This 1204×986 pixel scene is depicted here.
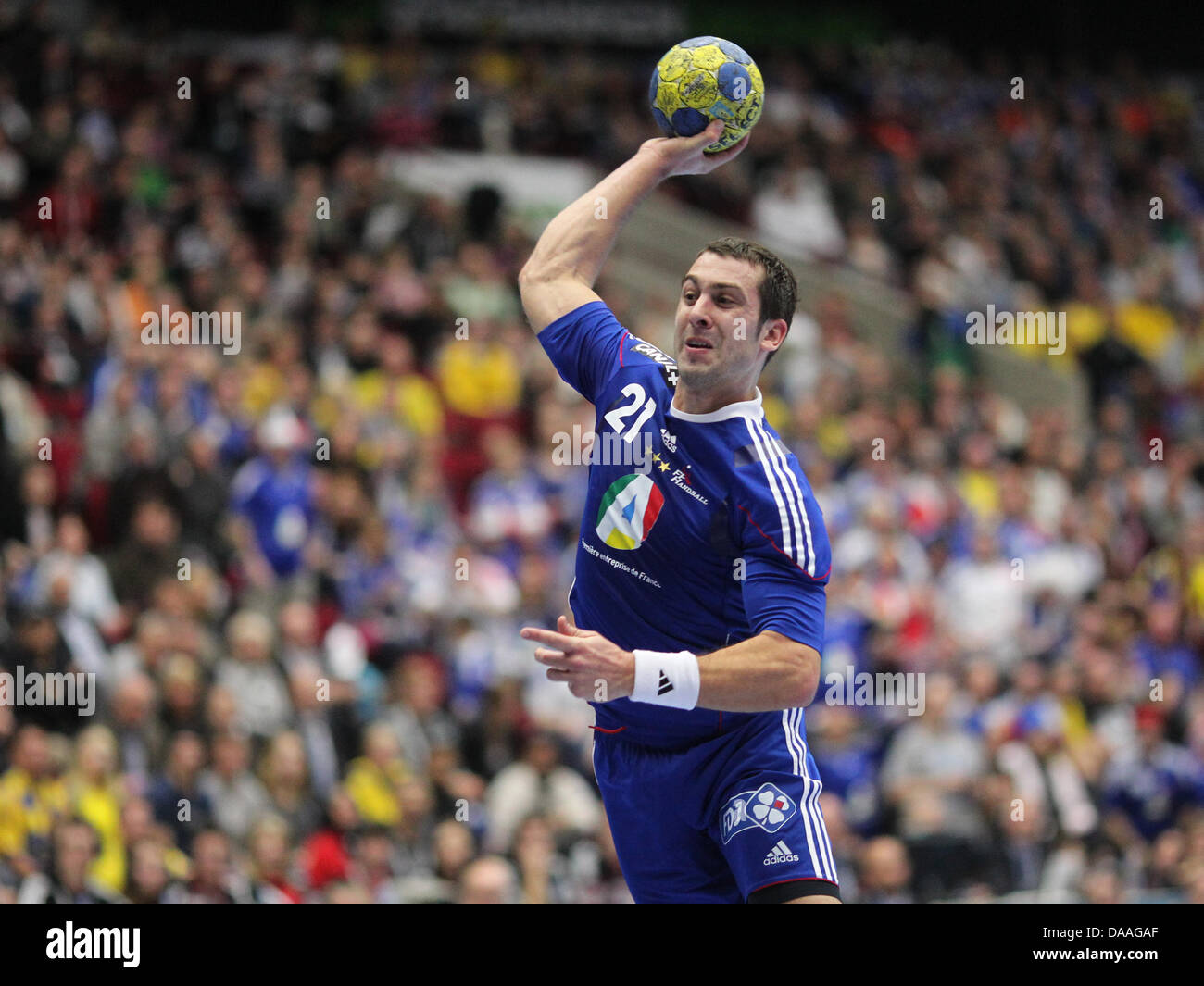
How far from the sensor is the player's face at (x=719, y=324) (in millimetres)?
5406

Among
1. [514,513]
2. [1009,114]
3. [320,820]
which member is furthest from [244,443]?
[1009,114]

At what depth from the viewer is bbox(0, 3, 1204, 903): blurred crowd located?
10.5 metres

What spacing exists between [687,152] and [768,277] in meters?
0.63

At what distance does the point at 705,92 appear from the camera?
5.87m

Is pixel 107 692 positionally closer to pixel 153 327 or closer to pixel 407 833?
pixel 407 833

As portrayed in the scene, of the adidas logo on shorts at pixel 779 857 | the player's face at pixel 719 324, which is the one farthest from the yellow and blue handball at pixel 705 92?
the adidas logo on shorts at pixel 779 857

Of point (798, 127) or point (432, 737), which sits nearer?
point (432, 737)

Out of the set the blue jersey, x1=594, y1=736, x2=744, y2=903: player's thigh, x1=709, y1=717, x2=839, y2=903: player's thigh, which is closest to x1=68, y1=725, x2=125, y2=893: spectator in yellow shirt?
x1=594, y1=736, x2=744, y2=903: player's thigh

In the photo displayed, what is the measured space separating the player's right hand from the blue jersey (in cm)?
71

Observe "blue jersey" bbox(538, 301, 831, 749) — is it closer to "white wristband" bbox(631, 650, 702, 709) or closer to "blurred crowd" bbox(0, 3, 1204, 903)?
"white wristband" bbox(631, 650, 702, 709)
